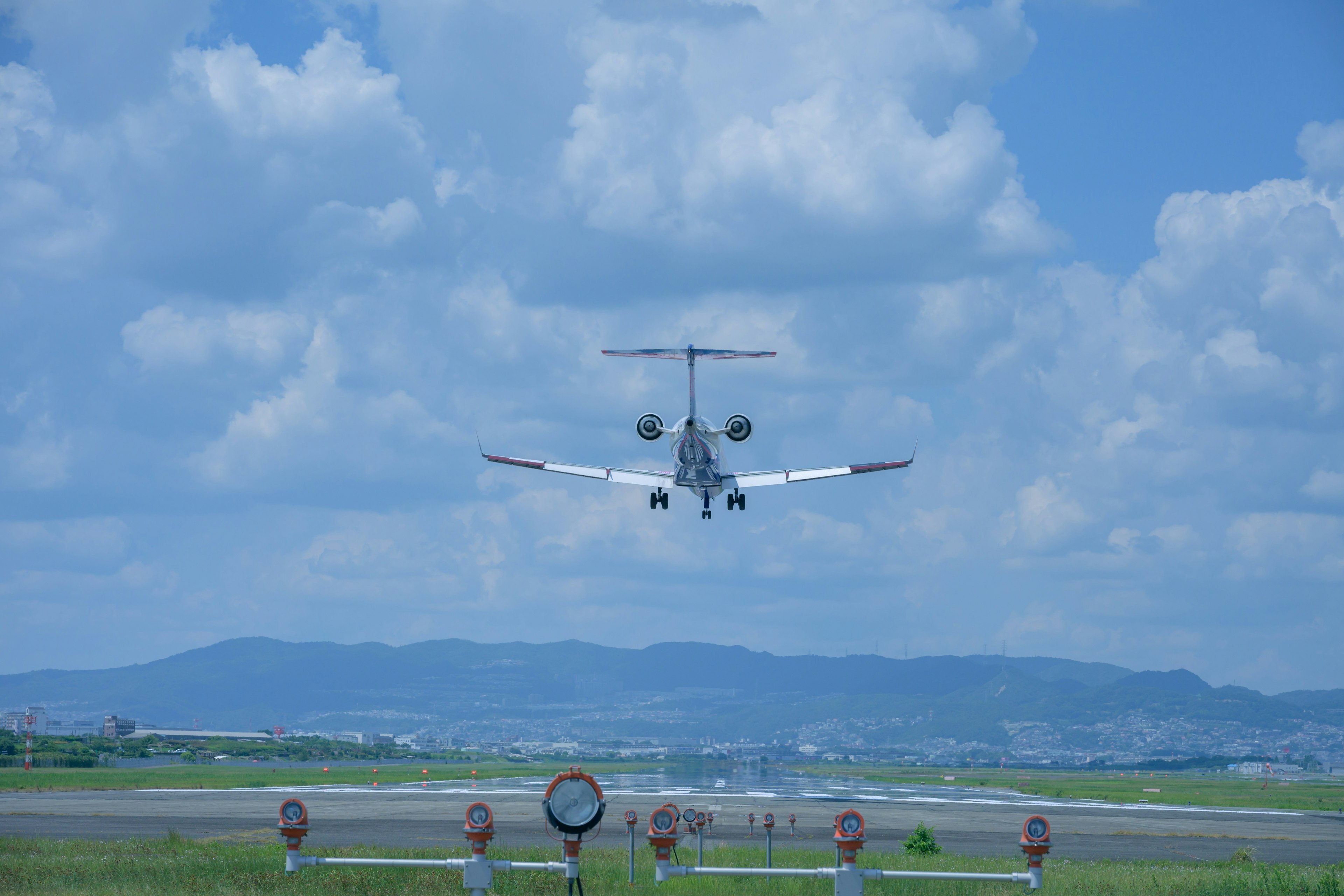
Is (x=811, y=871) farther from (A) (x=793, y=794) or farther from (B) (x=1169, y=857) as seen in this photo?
(A) (x=793, y=794)

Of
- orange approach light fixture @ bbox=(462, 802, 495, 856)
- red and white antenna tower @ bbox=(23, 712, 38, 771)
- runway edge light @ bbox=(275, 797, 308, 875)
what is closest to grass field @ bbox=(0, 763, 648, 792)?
red and white antenna tower @ bbox=(23, 712, 38, 771)

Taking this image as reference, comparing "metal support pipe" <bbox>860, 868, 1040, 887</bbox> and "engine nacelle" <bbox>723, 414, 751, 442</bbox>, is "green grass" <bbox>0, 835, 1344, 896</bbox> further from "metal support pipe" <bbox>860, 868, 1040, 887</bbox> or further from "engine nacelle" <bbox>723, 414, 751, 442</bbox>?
"engine nacelle" <bbox>723, 414, 751, 442</bbox>

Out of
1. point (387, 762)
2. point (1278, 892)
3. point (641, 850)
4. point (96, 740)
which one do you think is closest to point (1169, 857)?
point (1278, 892)

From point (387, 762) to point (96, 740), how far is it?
48.0 metres

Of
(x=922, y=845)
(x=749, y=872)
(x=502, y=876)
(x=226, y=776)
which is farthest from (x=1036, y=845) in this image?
(x=226, y=776)

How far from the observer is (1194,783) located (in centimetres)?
15262

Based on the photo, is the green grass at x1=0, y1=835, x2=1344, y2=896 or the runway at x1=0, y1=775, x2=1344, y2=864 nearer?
the green grass at x1=0, y1=835, x2=1344, y2=896

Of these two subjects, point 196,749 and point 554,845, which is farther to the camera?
point 196,749

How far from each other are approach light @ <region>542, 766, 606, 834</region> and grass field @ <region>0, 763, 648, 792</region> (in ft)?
176

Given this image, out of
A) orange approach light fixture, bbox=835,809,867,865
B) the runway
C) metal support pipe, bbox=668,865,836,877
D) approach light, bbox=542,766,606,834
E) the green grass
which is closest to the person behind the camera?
approach light, bbox=542,766,606,834

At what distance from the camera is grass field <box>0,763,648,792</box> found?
8406 centimetres

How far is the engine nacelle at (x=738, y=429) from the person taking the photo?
55906mm

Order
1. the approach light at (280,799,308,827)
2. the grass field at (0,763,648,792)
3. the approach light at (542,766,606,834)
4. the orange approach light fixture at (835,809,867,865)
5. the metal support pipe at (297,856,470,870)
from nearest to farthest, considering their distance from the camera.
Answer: the approach light at (542,766,606,834)
the orange approach light fixture at (835,809,867,865)
the metal support pipe at (297,856,470,870)
the approach light at (280,799,308,827)
the grass field at (0,763,648,792)

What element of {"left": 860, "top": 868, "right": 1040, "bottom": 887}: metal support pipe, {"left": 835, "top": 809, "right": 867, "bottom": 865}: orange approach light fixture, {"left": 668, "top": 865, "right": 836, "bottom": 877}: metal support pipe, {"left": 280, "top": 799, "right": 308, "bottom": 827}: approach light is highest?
{"left": 280, "top": 799, "right": 308, "bottom": 827}: approach light
